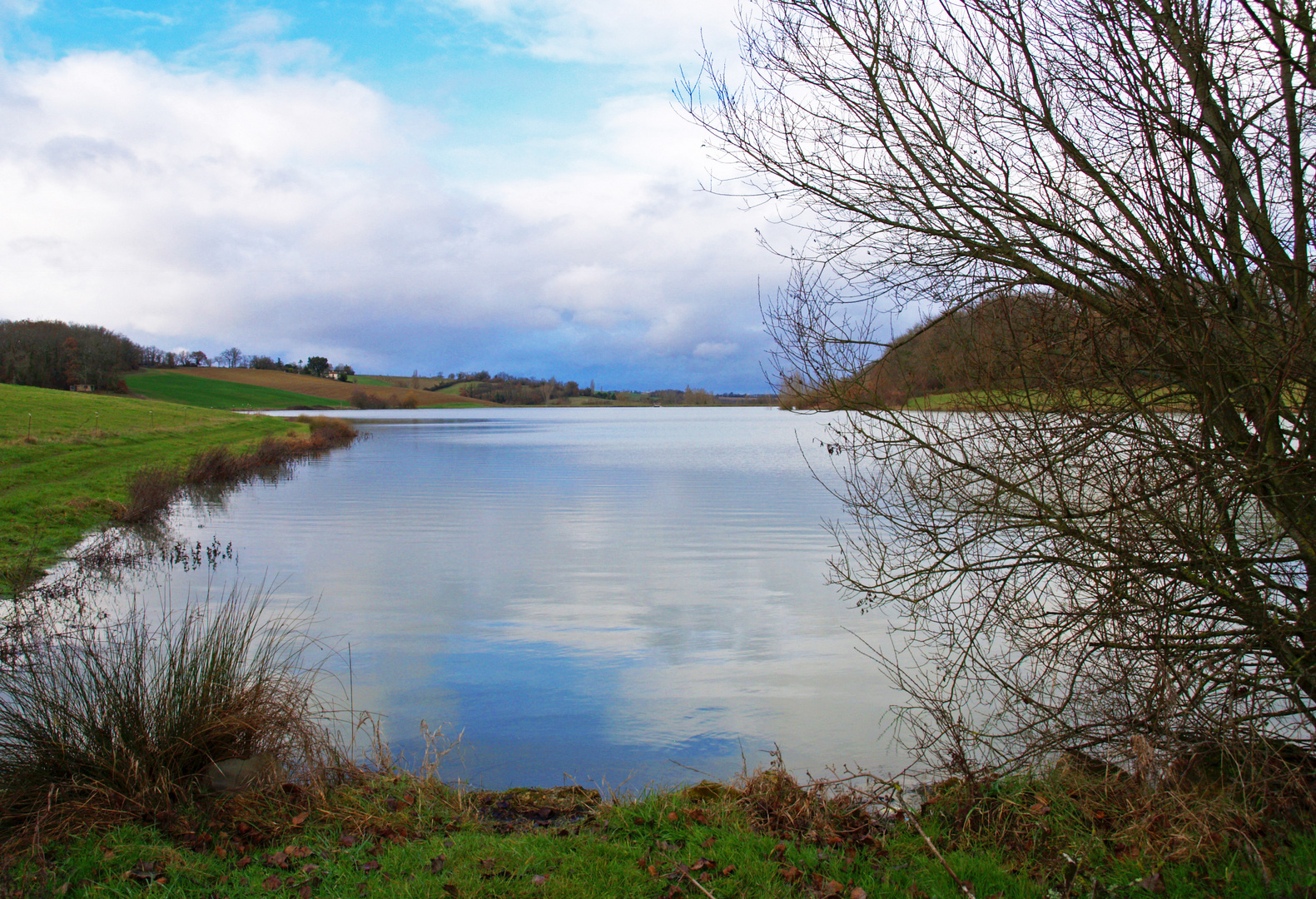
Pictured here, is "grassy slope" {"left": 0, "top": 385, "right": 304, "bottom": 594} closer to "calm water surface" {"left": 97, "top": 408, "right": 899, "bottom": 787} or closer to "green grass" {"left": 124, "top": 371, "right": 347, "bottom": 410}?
"calm water surface" {"left": 97, "top": 408, "right": 899, "bottom": 787}

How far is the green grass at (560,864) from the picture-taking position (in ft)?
15.3

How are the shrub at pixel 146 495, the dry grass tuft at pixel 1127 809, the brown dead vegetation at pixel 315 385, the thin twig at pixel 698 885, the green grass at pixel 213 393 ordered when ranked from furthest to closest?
1. the brown dead vegetation at pixel 315 385
2. the green grass at pixel 213 393
3. the shrub at pixel 146 495
4. the dry grass tuft at pixel 1127 809
5. the thin twig at pixel 698 885

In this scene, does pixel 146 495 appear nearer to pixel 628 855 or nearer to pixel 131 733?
pixel 131 733

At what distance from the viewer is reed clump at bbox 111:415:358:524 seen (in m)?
21.7

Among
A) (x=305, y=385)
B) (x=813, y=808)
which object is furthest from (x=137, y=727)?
(x=305, y=385)

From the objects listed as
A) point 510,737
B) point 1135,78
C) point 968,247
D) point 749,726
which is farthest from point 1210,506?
point 510,737

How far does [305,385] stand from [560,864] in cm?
14449

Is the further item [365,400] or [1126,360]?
[365,400]

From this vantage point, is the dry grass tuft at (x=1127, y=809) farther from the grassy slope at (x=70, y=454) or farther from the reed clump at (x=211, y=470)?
the reed clump at (x=211, y=470)

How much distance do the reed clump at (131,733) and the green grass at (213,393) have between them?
95.1 meters

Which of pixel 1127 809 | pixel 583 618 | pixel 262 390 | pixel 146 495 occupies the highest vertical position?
pixel 262 390

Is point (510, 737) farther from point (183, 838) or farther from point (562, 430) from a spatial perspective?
point (562, 430)

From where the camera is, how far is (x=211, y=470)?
3194cm

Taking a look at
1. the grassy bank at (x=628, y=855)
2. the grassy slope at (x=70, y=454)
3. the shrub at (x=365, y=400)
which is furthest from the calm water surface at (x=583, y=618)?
the shrub at (x=365, y=400)
